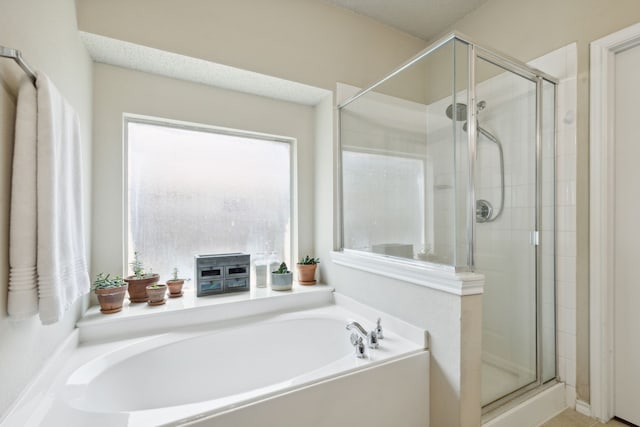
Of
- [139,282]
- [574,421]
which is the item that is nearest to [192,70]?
[139,282]

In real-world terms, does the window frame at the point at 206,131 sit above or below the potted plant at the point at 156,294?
above

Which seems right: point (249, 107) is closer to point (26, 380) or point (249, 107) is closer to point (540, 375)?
point (26, 380)

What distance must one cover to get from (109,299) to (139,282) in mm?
194

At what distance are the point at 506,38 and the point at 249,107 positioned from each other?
1.84 m

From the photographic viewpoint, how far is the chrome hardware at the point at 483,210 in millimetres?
1425

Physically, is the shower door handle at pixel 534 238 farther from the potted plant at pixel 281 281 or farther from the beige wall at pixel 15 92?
the beige wall at pixel 15 92

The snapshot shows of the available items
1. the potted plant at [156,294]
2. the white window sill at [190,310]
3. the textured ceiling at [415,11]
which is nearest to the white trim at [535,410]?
the white window sill at [190,310]

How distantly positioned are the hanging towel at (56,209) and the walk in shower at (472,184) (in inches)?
58.6

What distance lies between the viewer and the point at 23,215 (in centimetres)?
91

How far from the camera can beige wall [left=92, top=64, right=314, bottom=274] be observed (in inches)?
70.2

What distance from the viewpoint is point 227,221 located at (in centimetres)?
221

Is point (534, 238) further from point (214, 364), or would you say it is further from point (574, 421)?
point (214, 364)

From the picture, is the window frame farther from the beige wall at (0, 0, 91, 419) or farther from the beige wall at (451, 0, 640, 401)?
the beige wall at (451, 0, 640, 401)

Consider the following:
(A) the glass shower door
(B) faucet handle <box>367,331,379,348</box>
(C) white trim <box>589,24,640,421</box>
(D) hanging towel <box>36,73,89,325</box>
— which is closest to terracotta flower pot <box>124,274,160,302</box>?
(D) hanging towel <box>36,73,89,325</box>
